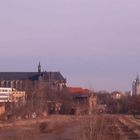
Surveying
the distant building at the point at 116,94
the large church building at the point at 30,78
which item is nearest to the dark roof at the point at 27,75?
the large church building at the point at 30,78

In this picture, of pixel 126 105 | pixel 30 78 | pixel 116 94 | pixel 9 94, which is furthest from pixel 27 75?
pixel 126 105

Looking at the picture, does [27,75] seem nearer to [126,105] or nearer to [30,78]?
[30,78]

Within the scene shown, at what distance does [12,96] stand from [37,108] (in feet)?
74.4

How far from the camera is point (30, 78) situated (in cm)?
13400

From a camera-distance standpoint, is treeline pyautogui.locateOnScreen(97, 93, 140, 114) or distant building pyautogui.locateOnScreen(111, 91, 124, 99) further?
distant building pyautogui.locateOnScreen(111, 91, 124, 99)

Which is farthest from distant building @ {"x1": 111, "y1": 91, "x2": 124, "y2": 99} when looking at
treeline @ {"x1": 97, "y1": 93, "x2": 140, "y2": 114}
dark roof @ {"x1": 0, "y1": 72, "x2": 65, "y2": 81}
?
treeline @ {"x1": 97, "y1": 93, "x2": 140, "y2": 114}

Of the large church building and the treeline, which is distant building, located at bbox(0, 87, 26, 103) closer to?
the large church building

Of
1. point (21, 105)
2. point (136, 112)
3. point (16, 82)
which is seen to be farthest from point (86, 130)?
point (16, 82)

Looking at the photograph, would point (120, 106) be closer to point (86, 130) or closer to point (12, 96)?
point (12, 96)

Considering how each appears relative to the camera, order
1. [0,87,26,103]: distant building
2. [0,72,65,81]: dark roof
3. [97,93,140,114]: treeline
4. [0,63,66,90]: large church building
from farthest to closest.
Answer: [0,72,65,81]: dark roof, [0,63,66,90]: large church building, [0,87,26,103]: distant building, [97,93,140,114]: treeline

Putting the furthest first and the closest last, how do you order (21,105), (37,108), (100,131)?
(37,108) → (21,105) → (100,131)

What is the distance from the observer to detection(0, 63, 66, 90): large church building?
130 metres

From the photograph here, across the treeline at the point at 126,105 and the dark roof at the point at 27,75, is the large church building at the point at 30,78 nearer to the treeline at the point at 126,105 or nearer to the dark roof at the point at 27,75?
the dark roof at the point at 27,75

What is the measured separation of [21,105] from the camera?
8169cm
